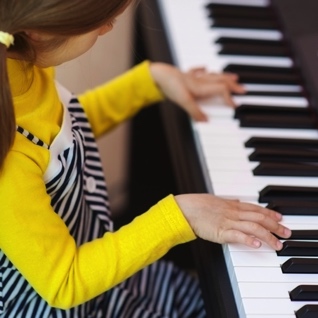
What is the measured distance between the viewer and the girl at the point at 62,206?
0.88 meters

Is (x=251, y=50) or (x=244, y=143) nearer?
(x=244, y=143)

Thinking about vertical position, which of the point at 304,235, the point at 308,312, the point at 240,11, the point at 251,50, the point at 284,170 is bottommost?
the point at 308,312

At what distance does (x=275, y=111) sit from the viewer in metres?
1.27

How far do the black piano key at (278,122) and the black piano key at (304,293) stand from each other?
1.22 feet

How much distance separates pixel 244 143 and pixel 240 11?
38cm

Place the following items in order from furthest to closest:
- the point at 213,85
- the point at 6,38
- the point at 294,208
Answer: the point at 213,85
the point at 294,208
the point at 6,38

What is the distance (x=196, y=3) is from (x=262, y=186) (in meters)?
0.52

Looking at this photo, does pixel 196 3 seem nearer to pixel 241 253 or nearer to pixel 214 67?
pixel 214 67

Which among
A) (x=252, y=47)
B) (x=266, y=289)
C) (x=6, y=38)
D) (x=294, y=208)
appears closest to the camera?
(x=6, y=38)

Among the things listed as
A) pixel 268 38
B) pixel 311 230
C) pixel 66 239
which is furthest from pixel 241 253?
pixel 268 38

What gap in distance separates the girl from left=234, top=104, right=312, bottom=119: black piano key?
0.26 metres

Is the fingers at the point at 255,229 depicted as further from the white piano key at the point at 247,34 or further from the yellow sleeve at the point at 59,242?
the white piano key at the point at 247,34

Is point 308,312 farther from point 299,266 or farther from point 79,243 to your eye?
point 79,243

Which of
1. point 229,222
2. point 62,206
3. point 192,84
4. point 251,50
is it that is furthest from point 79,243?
point 251,50
